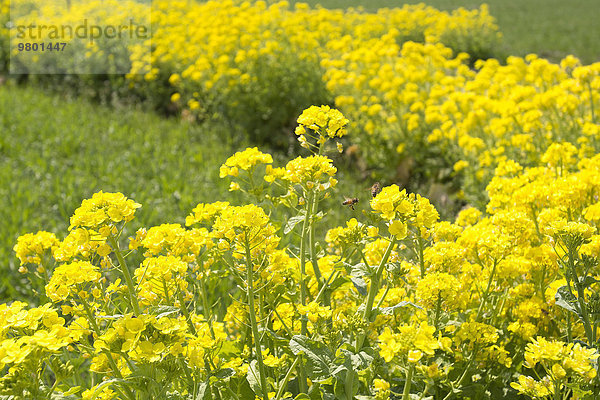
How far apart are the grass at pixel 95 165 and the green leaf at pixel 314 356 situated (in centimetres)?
248

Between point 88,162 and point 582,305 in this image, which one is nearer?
point 582,305

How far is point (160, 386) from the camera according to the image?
4.27 ft

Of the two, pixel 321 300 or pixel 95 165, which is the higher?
pixel 321 300

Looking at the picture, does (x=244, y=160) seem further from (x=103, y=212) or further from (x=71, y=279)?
(x=71, y=279)

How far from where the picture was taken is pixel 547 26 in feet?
60.9

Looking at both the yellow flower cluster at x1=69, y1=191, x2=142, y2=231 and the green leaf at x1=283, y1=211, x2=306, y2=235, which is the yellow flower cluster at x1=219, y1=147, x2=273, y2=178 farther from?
the yellow flower cluster at x1=69, y1=191, x2=142, y2=231

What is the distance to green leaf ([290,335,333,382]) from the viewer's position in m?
1.43

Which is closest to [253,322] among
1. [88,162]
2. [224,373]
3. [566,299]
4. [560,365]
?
[224,373]

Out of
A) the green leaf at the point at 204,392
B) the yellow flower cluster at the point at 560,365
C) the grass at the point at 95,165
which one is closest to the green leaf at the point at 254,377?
the green leaf at the point at 204,392

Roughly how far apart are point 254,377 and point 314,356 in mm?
223

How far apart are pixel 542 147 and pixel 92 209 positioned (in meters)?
3.39

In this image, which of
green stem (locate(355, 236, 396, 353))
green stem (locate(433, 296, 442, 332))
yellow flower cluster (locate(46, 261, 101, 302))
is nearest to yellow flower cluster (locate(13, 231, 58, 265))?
yellow flower cluster (locate(46, 261, 101, 302))

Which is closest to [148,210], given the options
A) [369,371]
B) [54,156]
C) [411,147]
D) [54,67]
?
[54,156]

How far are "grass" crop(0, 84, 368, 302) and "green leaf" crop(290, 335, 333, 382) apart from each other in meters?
2.48
